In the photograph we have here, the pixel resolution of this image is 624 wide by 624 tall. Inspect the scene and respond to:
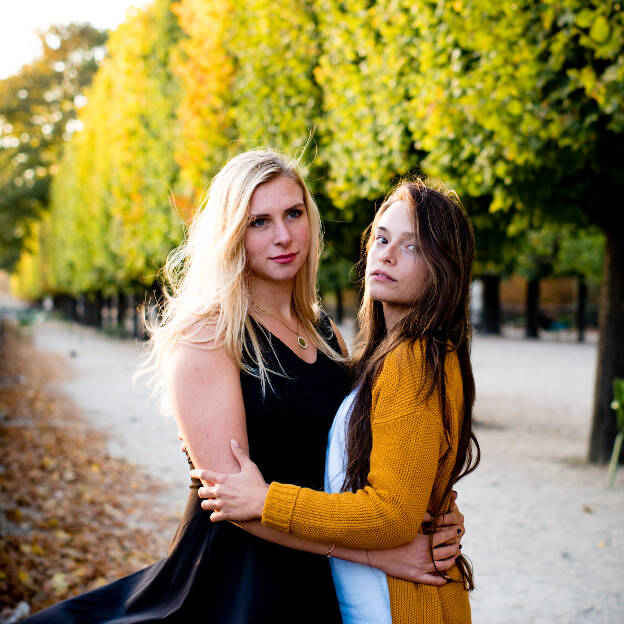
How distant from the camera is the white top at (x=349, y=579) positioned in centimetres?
196

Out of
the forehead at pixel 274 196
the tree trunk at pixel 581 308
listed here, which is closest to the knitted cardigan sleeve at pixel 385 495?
the forehead at pixel 274 196

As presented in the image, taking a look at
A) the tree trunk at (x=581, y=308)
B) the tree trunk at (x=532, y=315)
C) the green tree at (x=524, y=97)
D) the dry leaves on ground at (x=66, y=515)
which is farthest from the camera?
the tree trunk at (x=532, y=315)

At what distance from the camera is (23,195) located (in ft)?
140

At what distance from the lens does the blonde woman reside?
197 cm

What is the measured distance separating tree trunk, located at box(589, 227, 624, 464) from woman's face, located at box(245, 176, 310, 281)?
6407 millimetres

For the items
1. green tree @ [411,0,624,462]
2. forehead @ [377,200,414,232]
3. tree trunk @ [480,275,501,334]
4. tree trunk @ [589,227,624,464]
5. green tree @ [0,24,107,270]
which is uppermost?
green tree @ [0,24,107,270]

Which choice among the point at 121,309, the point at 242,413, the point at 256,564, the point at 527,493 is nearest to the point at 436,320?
the point at 242,413

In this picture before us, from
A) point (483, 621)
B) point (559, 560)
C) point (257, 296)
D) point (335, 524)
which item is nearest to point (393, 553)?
point (335, 524)

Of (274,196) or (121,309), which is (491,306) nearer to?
(121,309)

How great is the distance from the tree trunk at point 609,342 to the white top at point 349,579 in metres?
6.63

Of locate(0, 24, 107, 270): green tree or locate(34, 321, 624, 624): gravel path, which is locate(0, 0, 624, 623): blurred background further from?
locate(0, 24, 107, 270): green tree

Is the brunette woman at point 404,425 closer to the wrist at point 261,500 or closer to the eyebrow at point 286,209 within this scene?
the wrist at point 261,500

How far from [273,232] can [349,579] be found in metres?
1.11

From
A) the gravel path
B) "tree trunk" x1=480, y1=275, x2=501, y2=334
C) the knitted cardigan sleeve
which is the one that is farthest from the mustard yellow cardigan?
"tree trunk" x1=480, y1=275, x2=501, y2=334
